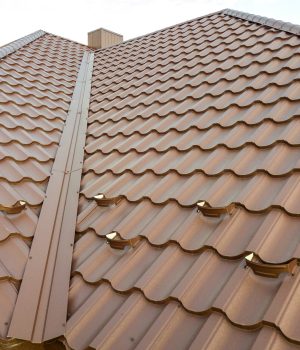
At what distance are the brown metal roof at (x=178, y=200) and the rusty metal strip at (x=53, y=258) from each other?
18 mm

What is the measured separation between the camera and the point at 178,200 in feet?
8.30

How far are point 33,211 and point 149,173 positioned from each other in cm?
88

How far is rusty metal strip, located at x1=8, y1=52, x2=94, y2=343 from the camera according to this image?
201cm

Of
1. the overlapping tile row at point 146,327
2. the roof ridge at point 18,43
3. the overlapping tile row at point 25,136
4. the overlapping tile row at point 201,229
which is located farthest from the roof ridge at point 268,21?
the overlapping tile row at point 146,327

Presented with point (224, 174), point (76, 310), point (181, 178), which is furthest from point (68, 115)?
point (76, 310)

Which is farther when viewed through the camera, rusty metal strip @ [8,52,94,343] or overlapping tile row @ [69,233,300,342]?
rusty metal strip @ [8,52,94,343]

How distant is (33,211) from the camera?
2.91 meters

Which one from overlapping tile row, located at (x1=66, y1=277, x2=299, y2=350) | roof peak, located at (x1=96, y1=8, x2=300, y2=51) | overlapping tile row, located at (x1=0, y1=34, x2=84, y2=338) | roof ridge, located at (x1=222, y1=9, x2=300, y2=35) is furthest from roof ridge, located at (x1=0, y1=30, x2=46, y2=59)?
overlapping tile row, located at (x1=66, y1=277, x2=299, y2=350)

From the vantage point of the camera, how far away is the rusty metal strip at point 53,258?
6.58ft

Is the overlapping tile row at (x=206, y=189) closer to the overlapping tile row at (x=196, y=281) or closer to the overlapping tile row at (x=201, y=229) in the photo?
the overlapping tile row at (x=201, y=229)

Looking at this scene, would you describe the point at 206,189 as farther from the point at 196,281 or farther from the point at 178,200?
the point at 196,281

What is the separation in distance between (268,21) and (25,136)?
129 inches

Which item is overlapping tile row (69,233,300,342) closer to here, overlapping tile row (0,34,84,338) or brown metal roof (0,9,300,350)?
brown metal roof (0,9,300,350)

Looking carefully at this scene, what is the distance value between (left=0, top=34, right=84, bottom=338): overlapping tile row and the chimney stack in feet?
5.14
